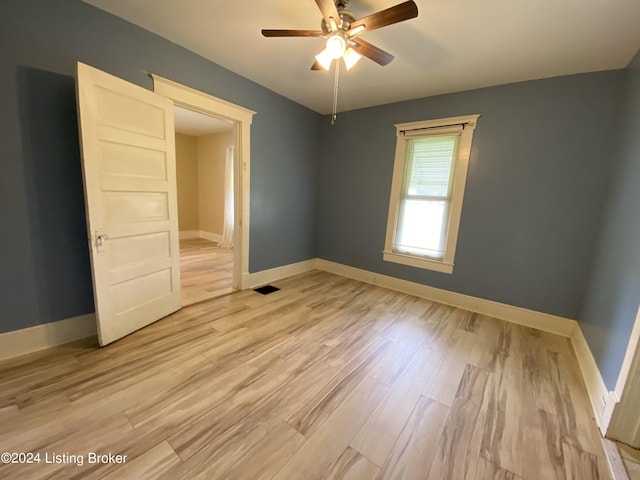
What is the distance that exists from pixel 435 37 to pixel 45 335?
388 cm

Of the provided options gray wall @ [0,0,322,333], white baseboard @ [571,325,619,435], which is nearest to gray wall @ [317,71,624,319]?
white baseboard @ [571,325,619,435]

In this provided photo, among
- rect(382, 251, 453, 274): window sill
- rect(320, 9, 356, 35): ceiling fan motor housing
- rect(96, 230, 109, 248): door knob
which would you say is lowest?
rect(382, 251, 453, 274): window sill

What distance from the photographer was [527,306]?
2826mm

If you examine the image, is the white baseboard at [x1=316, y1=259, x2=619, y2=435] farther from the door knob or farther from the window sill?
the door knob

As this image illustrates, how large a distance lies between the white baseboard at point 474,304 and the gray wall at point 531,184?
0.07m

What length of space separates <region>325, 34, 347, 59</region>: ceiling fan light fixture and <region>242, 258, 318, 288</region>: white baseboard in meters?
2.65

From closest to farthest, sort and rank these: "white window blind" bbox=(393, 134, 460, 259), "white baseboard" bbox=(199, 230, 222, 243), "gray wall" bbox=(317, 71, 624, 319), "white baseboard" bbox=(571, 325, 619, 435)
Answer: "white baseboard" bbox=(571, 325, 619, 435)
"gray wall" bbox=(317, 71, 624, 319)
"white window blind" bbox=(393, 134, 460, 259)
"white baseboard" bbox=(199, 230, 222, 243)

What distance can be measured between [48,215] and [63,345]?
1033mm

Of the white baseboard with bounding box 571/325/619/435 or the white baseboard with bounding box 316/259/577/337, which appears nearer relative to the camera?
the white baseboard with bounding box 571/325/619/435

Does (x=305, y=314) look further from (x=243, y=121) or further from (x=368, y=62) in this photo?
(x=368, y=62)

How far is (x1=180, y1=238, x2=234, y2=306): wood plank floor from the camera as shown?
320cm

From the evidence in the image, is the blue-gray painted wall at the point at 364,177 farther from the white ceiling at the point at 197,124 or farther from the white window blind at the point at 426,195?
the white ceiling at the point at 197,124

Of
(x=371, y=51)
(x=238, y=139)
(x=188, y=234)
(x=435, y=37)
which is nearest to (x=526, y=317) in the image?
(x=435, y=37)

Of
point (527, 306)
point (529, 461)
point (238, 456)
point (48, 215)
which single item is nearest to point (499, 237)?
point (527, 306)
